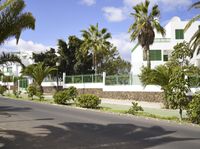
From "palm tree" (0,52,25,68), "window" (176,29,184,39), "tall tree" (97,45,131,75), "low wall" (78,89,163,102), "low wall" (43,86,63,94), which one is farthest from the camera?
"tall tree" (97,45,131,75)

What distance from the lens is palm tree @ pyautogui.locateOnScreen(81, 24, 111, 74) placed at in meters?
50.6

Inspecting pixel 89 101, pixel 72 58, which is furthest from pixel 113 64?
pixel 89 101

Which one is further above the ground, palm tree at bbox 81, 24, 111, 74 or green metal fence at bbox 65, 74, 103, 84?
palm tree at bbox 81, 24, 111, 74

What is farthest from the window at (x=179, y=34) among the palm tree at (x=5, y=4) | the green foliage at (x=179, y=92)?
the palm tree at (x=5, y=4)

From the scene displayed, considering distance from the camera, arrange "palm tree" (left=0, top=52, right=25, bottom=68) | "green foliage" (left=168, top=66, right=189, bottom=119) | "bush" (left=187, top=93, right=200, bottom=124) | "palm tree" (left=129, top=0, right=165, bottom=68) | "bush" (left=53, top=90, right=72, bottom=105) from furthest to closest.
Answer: "palm tree" (left=129, top=0, right=165, bottom=68) → "bush" (left=53, top=90, right=72, bottom=105) → "green foliage" (left=168, top=66, right=189, bottom=119) → "bush" (left=187, top=93, right=200, bottom=124) → "palm tree" (left=0, top=52, right=25, bottom=68)

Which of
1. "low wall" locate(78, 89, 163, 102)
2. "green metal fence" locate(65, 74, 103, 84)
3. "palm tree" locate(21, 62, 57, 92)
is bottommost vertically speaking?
"low wall" locate(78, 89, 163, 102)

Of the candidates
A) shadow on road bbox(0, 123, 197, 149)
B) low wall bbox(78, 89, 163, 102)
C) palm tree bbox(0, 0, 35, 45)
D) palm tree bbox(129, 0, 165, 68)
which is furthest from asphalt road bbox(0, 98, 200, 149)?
palm tree bbox(129, 0, 165, 68)

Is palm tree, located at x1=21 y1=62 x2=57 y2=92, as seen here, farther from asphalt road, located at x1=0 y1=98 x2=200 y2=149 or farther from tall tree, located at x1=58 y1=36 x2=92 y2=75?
asphalt road, located at x1=0 y1=98 x2=200 y2=149

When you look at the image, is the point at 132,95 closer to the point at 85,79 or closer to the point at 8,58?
the point at 85,79

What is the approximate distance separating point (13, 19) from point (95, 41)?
3824cm

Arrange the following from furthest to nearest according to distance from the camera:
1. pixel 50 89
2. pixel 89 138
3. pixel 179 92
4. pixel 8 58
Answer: pixel 50 89
pixel 179 92
pixel 8 58
pixel 89 138

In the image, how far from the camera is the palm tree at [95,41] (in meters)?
50.6

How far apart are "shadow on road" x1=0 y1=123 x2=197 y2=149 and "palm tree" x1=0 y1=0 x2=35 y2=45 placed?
344 cm

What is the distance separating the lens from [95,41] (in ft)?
167
